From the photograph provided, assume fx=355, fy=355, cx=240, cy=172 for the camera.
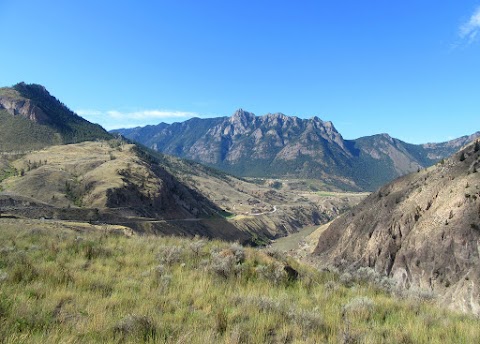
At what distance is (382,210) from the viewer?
73.1m

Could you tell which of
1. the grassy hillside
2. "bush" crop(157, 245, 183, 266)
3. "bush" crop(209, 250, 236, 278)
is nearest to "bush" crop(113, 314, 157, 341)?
"bush" crop(209, 250, 236, 278)

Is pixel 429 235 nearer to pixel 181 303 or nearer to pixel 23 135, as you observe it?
pixel 181 303

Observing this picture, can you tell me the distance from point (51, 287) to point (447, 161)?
7877cm

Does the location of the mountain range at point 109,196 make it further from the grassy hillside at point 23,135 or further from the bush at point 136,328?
the bush at point 136,328

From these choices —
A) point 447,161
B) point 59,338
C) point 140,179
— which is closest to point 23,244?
point 59,338

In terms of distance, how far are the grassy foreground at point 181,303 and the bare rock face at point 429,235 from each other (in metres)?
31.2

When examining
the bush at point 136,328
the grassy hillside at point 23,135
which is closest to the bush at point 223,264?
the bush at point 136,328

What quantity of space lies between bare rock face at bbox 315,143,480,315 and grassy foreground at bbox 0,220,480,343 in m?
31.2

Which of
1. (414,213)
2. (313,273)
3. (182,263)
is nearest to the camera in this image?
(182,263)

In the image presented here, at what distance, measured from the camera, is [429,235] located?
180 feet

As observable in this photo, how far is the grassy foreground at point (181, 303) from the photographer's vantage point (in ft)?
19.5

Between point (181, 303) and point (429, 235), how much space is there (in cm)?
5659

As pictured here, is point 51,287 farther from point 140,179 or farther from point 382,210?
point 140,179

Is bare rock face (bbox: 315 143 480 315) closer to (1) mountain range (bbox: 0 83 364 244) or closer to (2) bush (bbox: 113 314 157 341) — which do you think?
(2) bush (bbox: 113 314 157 341)
